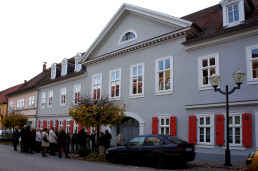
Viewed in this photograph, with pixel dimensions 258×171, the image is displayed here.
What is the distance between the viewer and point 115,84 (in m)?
21.9

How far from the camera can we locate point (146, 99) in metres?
19.0

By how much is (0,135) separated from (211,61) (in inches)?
1043

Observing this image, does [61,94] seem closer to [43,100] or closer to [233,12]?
[43,100]

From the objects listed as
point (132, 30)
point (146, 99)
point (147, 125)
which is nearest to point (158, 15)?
point (132, 30)

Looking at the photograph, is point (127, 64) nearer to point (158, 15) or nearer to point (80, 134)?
point (158, 15)

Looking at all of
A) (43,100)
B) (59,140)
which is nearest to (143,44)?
(59,140)

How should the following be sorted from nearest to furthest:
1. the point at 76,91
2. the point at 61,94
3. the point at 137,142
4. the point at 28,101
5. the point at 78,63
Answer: the point at 137,142, the point at 76,91, the point at 78,63, the point at 61,94, the point at 28,101

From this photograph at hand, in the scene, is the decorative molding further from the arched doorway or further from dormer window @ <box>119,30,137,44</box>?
dormer window @ <box>119,30,137,44</box>

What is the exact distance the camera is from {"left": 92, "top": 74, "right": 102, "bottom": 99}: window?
928 inches

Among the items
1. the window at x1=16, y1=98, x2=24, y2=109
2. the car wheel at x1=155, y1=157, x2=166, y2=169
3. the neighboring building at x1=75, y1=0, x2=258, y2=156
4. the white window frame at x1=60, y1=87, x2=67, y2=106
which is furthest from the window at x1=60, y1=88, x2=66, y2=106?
the car wheel at x1=155, y1=157, x2=166, y2=169

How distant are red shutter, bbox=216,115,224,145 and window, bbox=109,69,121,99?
8.54 m

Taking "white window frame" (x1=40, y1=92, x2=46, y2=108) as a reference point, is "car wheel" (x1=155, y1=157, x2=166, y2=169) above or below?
below

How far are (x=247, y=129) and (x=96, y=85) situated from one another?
13782 millimetres

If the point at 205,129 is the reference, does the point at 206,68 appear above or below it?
above
